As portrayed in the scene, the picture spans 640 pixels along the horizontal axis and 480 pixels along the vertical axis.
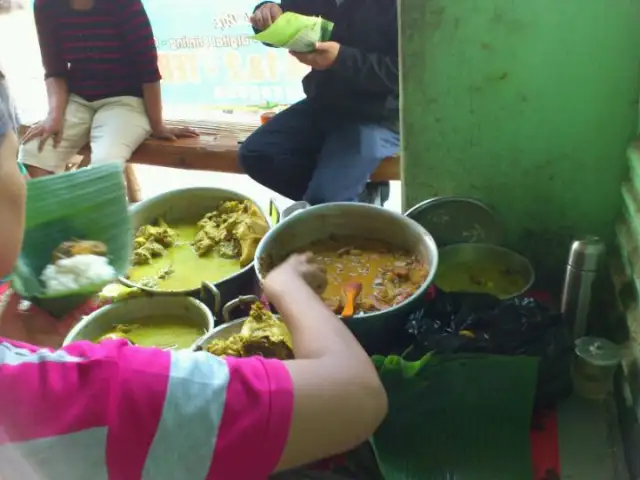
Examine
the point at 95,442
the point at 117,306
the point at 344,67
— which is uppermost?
the point at 344,67

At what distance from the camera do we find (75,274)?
94 cm

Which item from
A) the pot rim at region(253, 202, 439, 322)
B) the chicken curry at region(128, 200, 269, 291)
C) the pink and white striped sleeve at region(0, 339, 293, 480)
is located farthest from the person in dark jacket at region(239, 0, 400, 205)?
the pink and white striped sleeve at region(0, 339, 293, 480)

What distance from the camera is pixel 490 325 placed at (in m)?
0.91

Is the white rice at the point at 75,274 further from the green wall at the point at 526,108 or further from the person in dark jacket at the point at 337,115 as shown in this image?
the person in dark jacket at the point at 337,115

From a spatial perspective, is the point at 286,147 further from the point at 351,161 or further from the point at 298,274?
the point at 298,274

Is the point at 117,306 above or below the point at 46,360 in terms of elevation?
below

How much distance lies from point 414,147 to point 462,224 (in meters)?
0.16

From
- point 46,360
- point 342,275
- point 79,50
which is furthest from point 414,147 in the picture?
point 79,50

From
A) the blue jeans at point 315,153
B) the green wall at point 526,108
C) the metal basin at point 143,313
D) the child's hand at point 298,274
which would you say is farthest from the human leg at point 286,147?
the child's hand at point 298,274

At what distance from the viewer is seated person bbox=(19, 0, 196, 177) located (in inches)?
81.4

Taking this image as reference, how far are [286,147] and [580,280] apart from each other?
1091 mm

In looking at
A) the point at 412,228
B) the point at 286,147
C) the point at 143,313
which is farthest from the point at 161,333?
the point at 286,147

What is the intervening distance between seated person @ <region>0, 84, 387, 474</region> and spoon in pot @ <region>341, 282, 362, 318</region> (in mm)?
279

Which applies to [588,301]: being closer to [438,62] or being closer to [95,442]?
[438,62]
